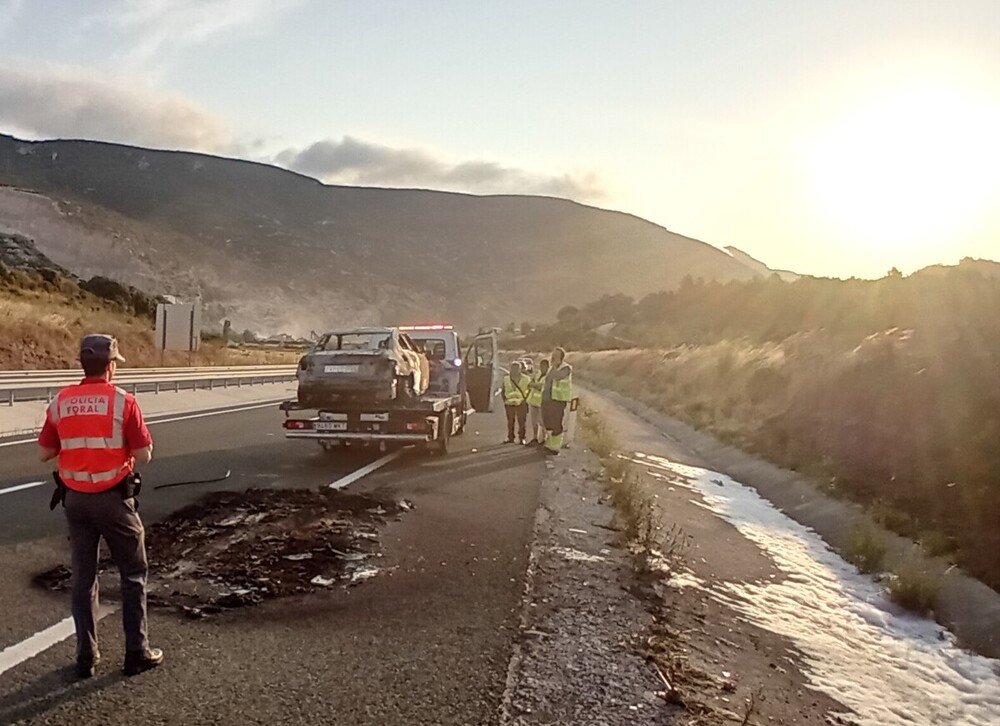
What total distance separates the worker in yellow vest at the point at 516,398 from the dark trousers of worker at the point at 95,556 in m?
13.0

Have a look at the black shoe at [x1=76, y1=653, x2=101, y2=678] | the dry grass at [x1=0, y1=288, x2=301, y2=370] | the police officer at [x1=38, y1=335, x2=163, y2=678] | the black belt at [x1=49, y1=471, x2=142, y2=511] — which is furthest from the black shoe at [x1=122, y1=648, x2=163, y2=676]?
the dry grass at [x1=0, y1=288, x2=301, y2=370]

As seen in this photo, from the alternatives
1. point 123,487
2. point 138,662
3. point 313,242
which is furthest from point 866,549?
point 313,242

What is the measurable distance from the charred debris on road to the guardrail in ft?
35.4

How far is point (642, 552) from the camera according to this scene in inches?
353

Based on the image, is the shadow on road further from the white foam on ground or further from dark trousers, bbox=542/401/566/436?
dark trousers, bbox=542/401/566/436

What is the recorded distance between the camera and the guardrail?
19609mm

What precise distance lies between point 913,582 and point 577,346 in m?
90.3

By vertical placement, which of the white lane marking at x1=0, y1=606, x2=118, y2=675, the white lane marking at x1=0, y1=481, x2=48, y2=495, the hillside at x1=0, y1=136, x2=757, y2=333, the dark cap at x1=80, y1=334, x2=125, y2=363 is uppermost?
the hillside at x1=0, y1=136, x2=757, y2=333

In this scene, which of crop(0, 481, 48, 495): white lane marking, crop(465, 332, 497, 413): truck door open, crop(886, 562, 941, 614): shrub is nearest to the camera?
crop(886, 562, 941, 614): shrub

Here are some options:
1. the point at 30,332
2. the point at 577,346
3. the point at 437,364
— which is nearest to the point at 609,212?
the point at 577,346

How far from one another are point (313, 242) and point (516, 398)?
345 ft

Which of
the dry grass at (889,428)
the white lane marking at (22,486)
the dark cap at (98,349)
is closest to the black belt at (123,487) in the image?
the dark cap at (98,349)

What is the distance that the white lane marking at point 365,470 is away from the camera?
40.1 ft

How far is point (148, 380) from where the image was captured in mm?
25016
